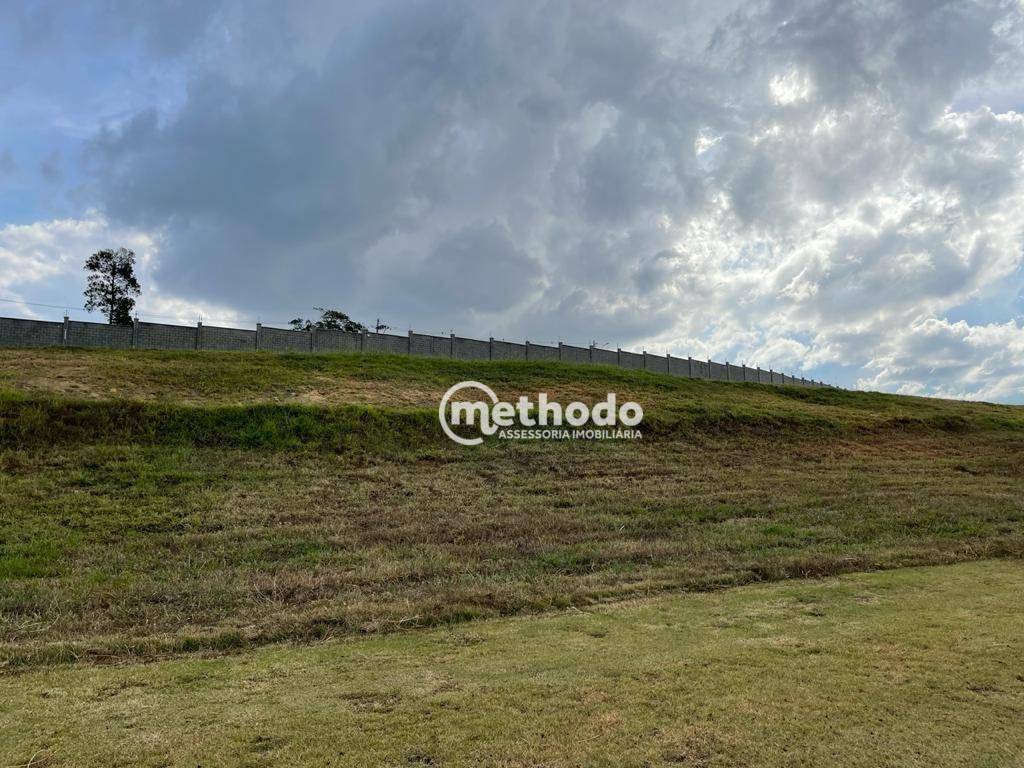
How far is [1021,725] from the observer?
341cm

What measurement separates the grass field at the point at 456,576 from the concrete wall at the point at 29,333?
3.63 m

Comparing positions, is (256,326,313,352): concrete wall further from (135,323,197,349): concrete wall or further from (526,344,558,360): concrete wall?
(526,344,558,360): concrete wall

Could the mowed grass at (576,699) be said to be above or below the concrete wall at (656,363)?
below

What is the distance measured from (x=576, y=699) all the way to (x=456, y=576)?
455cm

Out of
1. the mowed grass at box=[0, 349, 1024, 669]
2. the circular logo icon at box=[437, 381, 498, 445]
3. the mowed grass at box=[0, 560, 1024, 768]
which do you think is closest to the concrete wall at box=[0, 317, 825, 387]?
the mowed grass at box=[0, 349, 1024, 669]

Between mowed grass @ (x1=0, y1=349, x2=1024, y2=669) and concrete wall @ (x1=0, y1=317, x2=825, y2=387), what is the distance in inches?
114

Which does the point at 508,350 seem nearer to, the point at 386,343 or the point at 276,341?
the point at 386,343

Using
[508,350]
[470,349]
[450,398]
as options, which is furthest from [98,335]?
[508,350]

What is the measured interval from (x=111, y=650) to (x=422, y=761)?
3.81 m

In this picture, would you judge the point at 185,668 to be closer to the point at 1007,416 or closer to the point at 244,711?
the point at 244,711

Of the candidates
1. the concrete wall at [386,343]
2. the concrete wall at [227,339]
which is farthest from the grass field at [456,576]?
the concrete wall at [386,343]

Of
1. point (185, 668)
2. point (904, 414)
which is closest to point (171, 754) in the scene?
point (185, 668)

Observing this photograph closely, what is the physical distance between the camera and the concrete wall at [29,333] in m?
25.0

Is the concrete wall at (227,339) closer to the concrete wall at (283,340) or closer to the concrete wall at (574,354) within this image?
the concrete wall at (283,340)
